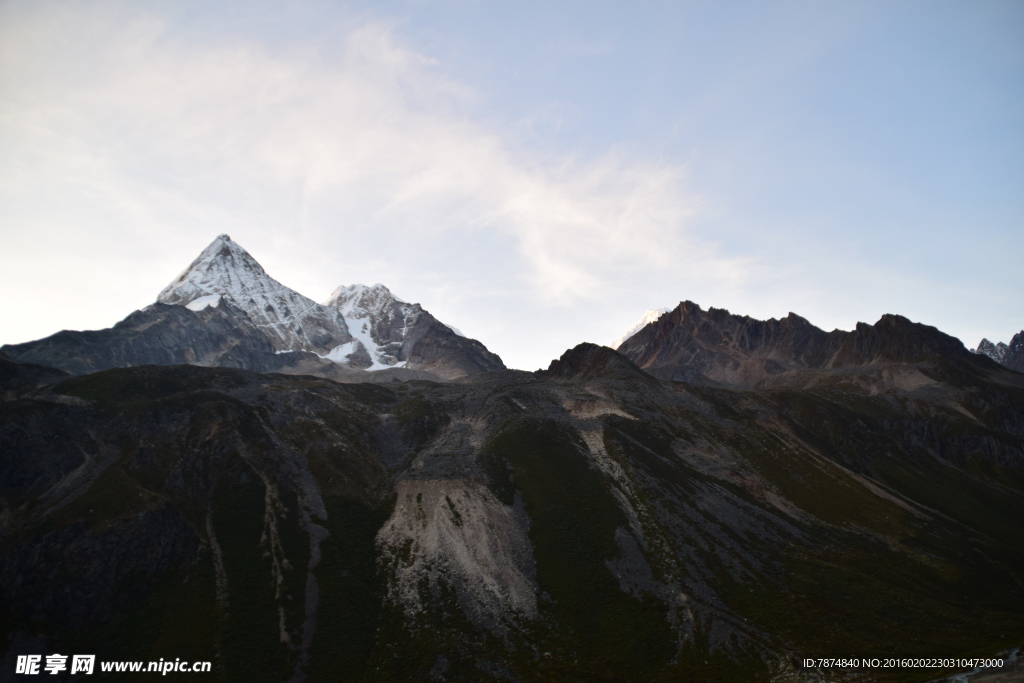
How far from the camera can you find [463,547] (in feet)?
373

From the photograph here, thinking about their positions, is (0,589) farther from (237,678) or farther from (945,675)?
(945,675)

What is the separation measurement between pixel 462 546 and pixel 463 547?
354 mm

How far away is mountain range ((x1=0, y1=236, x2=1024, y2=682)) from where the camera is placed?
282ft

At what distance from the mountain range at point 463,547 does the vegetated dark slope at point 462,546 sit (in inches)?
19.3

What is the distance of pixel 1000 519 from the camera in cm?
16025

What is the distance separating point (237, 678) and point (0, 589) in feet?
134

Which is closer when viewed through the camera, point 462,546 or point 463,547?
point 463,547

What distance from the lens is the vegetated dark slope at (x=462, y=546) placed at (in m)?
86.7

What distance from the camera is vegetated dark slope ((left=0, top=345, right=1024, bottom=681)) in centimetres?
8669

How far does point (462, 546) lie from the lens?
11381cm

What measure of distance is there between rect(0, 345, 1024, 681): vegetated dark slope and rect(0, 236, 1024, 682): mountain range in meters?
0.49

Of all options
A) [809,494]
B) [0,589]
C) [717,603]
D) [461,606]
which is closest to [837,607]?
[717,603]

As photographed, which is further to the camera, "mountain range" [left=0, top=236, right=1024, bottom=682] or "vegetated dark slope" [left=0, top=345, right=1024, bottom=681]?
"vegetated dark slope" [left=0, top=345, right=1024, bottom=681]

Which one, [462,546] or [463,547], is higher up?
[462,546]
